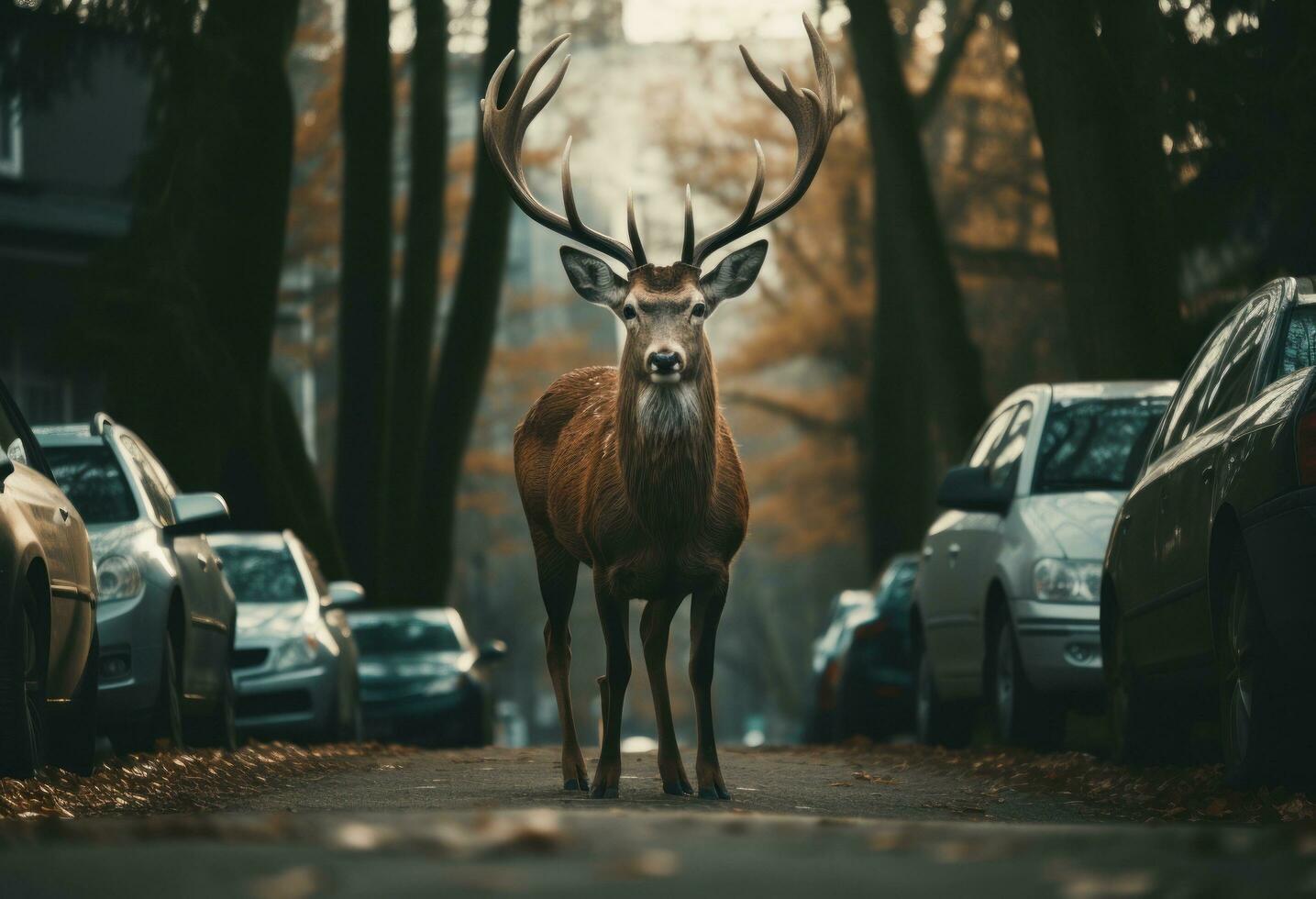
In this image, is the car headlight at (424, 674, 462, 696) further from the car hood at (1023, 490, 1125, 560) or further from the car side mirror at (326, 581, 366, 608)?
the car hood at (1023, 490, 1125, 560)

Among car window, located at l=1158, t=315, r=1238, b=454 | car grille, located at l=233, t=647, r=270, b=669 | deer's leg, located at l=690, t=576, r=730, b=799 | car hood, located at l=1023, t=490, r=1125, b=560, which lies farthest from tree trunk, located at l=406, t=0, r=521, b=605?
deer's leg, located at l=690, t=576, r=730, b=799

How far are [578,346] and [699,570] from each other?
33174mm

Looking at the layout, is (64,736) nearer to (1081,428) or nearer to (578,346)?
(1081,428)

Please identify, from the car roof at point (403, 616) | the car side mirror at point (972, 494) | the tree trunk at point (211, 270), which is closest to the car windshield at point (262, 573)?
the tree trunk at point (211, 270)

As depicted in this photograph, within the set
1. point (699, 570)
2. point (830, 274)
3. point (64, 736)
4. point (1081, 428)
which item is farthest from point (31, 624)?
point (830, 274)

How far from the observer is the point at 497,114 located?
11633 millimetres

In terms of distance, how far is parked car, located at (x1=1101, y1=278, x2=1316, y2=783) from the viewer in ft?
26.0

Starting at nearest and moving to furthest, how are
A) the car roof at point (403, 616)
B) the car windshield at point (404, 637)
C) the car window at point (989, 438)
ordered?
the car window at point (989, 438)
the car windshield at point (404, 637)
the car roof at point (403, 616)

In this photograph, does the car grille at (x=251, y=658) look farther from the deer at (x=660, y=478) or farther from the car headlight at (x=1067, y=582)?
the car headlight at (x=1067, y=582)

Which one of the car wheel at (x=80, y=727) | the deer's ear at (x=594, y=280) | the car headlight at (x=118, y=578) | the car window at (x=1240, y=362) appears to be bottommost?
the car wheel at (x=80, y=727)

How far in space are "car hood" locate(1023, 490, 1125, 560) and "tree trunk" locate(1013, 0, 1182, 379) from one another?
4637 millimetres

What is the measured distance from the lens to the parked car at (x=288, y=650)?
53.0 ft

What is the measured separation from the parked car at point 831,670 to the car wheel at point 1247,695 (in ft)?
31.2

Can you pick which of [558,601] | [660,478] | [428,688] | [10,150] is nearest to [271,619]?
[428,688]
